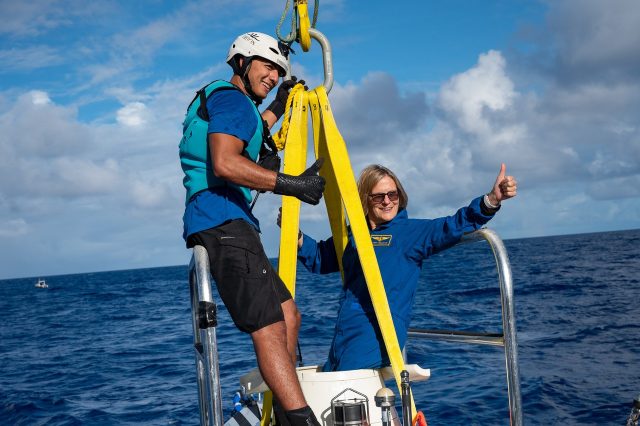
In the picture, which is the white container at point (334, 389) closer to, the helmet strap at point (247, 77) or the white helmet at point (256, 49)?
the helmet strap at point (247, 77)

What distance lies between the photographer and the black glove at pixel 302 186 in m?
3.30

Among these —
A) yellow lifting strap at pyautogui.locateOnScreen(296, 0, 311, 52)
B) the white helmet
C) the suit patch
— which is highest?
yellow lifting strap at pyautogui.locateOnScreen(296, 0, 311, 52)

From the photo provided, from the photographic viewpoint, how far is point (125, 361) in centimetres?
1623

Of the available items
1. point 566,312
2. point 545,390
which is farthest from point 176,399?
point 566,312

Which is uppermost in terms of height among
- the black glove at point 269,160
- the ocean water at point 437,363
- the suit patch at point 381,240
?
the black glove at point 269,160

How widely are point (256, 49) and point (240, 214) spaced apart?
0.90 m

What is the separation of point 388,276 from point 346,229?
0.51 m

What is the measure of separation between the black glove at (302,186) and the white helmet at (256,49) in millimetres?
753

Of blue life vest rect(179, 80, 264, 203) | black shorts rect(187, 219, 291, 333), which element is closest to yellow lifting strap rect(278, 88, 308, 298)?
blue life vest rect(179, 80, 264, 203)

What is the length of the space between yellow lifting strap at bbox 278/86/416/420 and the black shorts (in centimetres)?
53

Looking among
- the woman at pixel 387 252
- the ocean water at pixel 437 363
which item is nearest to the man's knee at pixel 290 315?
the woman at pixel 387 252

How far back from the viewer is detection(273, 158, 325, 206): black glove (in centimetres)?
330

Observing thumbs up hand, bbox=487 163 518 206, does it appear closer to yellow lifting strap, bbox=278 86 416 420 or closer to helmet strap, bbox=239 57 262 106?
yellow lifting strap, bbox=278 86 416 420

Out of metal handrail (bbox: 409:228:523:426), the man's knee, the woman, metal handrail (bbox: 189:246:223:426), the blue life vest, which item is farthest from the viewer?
the woman
